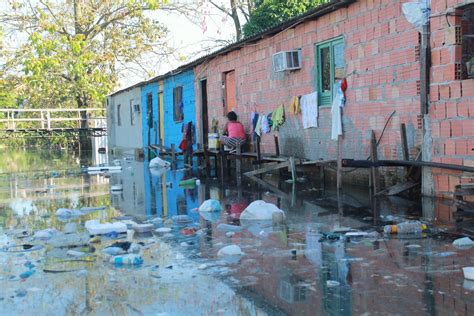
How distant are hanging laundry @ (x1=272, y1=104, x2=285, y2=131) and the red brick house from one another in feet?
0.56

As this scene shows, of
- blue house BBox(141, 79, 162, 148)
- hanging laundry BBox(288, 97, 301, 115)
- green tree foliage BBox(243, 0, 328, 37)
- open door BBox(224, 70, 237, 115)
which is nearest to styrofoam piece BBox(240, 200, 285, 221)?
hanging laundry BBox(288, 97, 301, 115)

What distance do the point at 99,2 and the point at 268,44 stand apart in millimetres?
23617

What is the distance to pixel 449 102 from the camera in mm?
8938

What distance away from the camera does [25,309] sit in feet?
14.2

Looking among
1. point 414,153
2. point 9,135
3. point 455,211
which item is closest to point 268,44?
point 414,153

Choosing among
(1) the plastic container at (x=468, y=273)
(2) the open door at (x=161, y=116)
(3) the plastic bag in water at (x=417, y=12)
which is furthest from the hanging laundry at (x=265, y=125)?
(2) the open door at (x=161, y=116)

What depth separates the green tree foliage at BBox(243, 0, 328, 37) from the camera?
25703mm

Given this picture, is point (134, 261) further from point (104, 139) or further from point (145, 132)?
point (104, 139)

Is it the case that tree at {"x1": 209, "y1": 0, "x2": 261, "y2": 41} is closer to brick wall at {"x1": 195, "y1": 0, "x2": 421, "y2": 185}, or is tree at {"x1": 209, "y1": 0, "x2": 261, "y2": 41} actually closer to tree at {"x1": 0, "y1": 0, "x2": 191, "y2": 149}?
tree at {"x1": 0, "y1": 0, "x2": 191, "y2": 149}

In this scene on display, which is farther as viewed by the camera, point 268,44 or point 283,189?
point 268,44

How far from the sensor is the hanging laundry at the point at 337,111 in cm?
1195

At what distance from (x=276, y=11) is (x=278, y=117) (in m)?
12.4

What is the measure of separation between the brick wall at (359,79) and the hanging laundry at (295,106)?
0.16 m

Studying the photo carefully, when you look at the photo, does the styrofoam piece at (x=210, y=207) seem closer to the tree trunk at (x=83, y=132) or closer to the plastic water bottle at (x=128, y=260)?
the plastic water bottle at (x=128, y=260)
